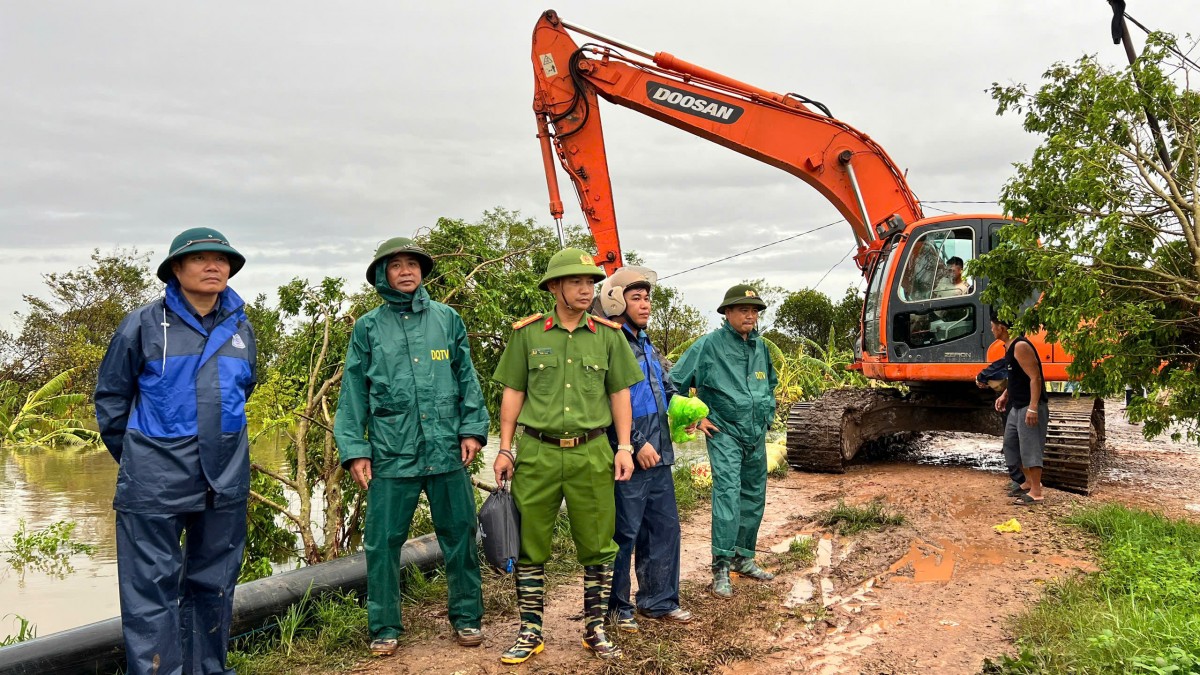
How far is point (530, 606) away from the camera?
146 inches

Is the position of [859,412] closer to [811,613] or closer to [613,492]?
[811,613]

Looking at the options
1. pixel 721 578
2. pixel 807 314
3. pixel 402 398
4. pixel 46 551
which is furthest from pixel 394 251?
pixel 807 314

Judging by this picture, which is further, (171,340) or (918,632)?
(918,632)

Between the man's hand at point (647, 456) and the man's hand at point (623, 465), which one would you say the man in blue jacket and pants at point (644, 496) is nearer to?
the man's hand at point (647, 456)

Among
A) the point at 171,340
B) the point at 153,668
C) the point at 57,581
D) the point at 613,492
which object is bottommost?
the point at 57,581

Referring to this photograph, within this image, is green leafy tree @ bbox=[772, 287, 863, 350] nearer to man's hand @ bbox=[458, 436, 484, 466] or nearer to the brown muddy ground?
the brown muddy ground

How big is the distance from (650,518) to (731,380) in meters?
1.13

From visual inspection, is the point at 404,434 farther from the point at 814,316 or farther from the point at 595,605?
the point at 814,316

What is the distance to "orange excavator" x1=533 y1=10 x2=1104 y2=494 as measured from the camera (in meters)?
8.51

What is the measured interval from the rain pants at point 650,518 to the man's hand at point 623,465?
0.73 ft

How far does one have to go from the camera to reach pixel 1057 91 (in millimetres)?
5660

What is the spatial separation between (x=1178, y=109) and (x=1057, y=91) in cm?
72

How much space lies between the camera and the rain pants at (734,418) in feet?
15.5

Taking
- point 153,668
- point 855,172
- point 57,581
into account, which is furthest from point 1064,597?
point 57,581
